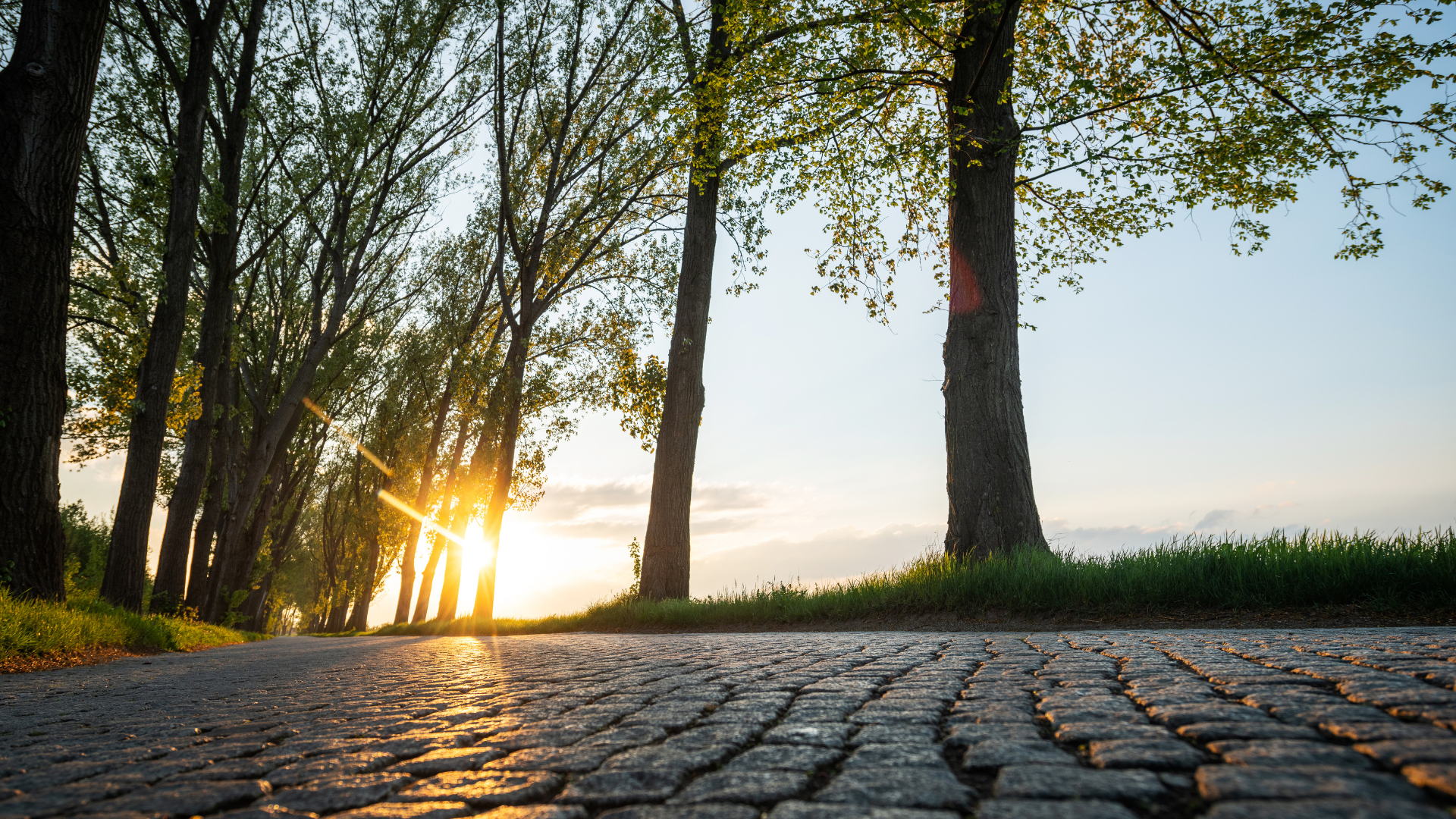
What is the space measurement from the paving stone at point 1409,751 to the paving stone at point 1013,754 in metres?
0.64

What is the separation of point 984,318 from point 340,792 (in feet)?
31.2

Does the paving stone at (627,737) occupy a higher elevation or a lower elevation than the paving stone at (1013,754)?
lower

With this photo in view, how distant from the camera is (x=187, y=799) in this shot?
2172mm

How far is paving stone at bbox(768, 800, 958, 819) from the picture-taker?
5.44 ft

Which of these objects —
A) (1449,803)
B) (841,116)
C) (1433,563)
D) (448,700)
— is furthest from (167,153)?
(1433,563)

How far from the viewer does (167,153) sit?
1327 cm

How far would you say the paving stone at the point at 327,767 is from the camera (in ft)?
7.75

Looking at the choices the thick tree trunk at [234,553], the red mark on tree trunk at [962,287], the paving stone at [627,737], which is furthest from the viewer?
the thick tree trunk at [234,553]

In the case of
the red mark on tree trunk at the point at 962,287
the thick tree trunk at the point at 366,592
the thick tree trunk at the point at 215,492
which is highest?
the red mark on tree trunk at the point at 962,287

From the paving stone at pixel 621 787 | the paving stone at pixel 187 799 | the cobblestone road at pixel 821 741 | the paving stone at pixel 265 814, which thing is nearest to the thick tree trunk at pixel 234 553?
the cobblestone road at pixel 821 741

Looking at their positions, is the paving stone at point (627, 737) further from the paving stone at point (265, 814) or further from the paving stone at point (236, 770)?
the paving stone at point (236, 770)

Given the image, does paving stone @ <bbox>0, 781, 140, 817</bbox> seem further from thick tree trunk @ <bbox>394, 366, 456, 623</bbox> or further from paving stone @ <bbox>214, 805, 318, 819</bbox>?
thick tree trunk @ <bbox>394, 366, 456, 623</bbox>

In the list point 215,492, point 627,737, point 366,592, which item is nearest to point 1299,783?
point 627,737

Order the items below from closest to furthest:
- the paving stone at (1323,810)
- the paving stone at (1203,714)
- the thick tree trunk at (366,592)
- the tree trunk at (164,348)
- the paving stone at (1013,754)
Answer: the paving stone at (1323,810), the paving stone at (1013,754), the paving stone at (1203,714), the tree trunk at (164,348), the thick tree trunk at (366,592)
